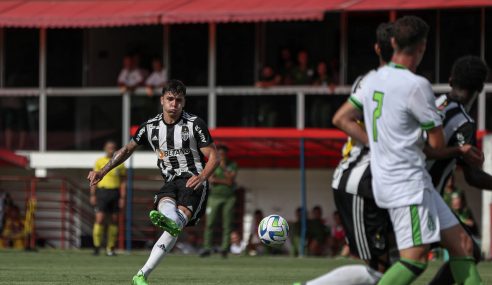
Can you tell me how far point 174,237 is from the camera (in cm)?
1186

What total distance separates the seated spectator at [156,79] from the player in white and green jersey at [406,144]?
61.1 feet

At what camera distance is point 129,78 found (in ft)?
86.9

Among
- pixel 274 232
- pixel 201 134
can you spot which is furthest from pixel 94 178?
pixel 274 232

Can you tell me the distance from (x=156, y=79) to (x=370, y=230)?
732 inches

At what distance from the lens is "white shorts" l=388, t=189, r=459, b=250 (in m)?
7.57

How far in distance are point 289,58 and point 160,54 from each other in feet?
10.3

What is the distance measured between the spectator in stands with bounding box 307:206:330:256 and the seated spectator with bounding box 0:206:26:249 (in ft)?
19.4

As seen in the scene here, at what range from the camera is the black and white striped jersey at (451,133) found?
26.8ft

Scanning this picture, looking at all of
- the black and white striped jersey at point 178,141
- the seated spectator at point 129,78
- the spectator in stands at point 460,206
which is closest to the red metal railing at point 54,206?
the seated spectator at point 129,78

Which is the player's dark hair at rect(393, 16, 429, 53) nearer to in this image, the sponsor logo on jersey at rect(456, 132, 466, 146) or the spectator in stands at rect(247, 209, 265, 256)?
the sponsor logo on jersey at rect(456, 132, 466, 146)

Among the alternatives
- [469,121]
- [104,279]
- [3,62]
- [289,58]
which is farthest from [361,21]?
[469,121]

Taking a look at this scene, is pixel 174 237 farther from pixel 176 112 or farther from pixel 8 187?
pixel 8 187

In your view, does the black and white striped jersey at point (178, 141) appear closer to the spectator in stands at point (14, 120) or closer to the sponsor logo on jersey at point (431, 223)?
the sponsor logo on jersey at point (431, 223)

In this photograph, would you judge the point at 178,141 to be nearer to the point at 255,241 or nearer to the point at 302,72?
the point at 255,241
